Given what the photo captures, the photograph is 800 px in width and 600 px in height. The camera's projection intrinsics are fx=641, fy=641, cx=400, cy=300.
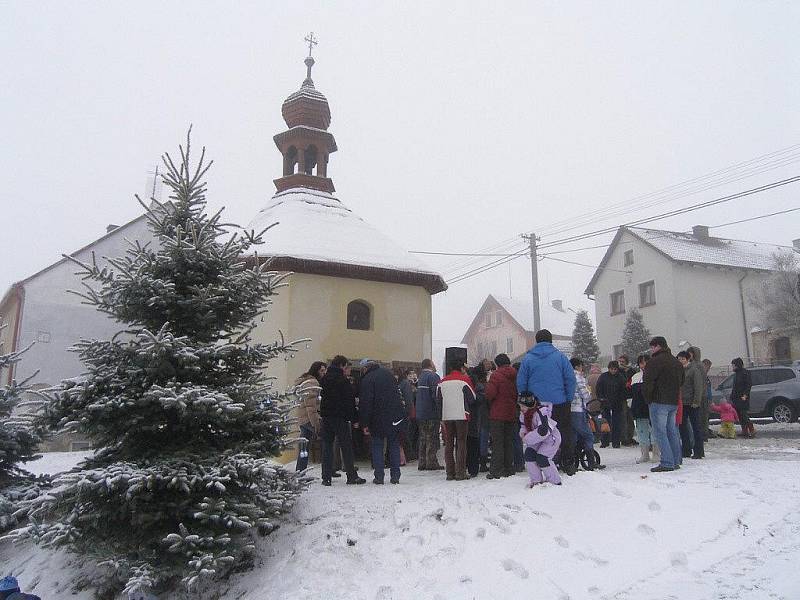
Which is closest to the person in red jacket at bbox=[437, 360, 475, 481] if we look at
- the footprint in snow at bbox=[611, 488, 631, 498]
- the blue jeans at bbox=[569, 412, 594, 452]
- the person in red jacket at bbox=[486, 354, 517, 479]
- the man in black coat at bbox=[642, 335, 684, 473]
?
the person in red jacket at bbox=[486, 354, 517, 479]

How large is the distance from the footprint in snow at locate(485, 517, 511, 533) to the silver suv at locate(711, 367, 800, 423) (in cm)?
1237

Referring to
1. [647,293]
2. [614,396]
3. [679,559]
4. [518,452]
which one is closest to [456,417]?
[518,452]

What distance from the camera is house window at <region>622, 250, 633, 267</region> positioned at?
119 feet

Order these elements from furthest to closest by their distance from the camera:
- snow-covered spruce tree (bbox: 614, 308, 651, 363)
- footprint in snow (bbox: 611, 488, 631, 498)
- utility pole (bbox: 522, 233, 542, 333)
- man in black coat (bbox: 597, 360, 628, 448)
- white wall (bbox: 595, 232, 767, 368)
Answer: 1. white wall (bbox: 595, 232, 767, 368)
2. snow-covered spruce tree (bbox: 614, 308, 651, 363)
3. utility pole (bbox: 522, 233, 542, 333)
4. man in black coat (bbox: 597, 360, 628, 448)
5. footprint in snow (bbox: 611, 488, 631, 498)

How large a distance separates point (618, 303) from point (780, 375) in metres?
20.5

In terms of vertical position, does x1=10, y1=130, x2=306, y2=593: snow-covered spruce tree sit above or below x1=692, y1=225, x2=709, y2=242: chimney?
below

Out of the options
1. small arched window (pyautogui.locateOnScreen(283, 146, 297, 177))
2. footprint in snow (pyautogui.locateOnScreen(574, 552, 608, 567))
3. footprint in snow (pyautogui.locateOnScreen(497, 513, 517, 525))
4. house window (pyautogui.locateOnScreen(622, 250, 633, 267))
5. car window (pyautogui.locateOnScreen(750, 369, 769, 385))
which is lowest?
footprint in snow (pyautogui.locateOnScreen(574, 552, 608, 567))

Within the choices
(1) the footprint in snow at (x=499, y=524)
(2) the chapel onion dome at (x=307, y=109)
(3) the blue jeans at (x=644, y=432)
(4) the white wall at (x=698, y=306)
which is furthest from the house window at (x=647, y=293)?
(1) the footprint in snow at (x=499, y=524)

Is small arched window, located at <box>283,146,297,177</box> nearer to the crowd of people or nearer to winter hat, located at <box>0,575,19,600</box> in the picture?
the crowd of people

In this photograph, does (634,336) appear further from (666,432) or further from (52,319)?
(52,319)

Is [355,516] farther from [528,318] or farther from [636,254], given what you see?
[528,318]

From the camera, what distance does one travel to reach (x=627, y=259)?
36438 millimetres

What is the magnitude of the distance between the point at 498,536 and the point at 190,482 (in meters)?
3.08

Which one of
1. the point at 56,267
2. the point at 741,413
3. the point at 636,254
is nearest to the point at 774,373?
the point at 741,413
